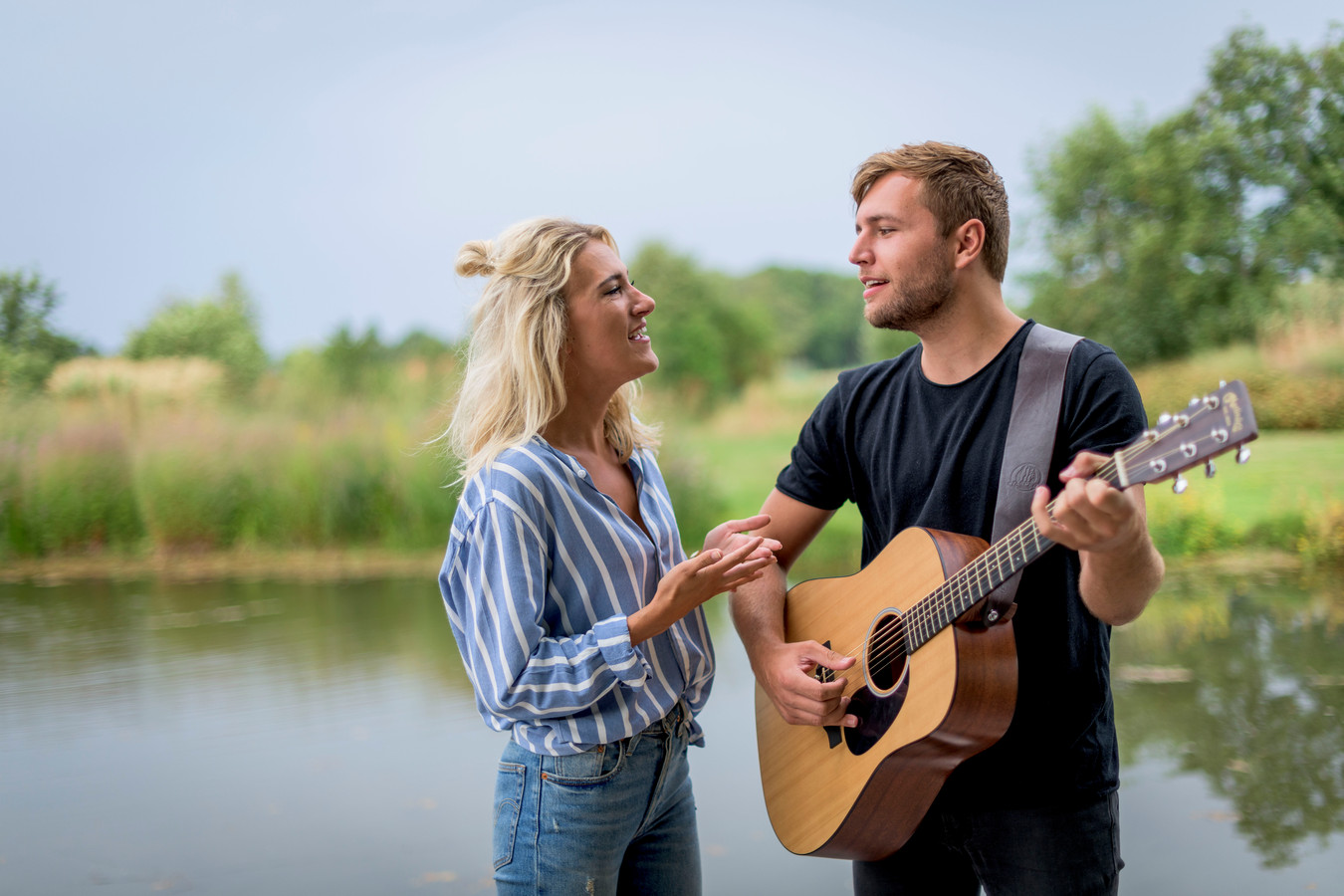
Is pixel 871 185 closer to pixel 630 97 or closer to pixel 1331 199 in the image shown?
pixel 1331 199

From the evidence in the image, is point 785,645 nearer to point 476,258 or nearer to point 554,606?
point 554,606

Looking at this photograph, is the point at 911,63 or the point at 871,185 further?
the point at 911,63

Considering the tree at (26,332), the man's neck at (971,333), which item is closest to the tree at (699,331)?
the tree at (26,332)

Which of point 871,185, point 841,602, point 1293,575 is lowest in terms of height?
point 1293,575

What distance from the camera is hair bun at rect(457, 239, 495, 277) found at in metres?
1.56

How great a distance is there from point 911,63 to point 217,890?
7.31m

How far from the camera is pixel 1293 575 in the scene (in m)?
5.68

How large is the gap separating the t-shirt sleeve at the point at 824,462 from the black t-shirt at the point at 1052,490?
0.12 metres

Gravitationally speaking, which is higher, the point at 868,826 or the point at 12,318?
the point at 12,318

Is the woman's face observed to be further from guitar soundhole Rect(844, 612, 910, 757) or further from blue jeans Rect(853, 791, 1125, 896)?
blue jeans Rect(853, 791, 1125, 896)

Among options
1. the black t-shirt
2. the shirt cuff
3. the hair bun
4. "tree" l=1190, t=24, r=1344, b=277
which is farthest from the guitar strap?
"tree" l=1190, t=24, r=1344, b=277

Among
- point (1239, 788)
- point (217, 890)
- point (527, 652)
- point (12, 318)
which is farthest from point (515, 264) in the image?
point (12, 318)

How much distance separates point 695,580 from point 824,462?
1.63ft

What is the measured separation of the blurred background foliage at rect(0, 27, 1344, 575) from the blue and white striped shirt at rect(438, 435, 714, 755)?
14.8ft
